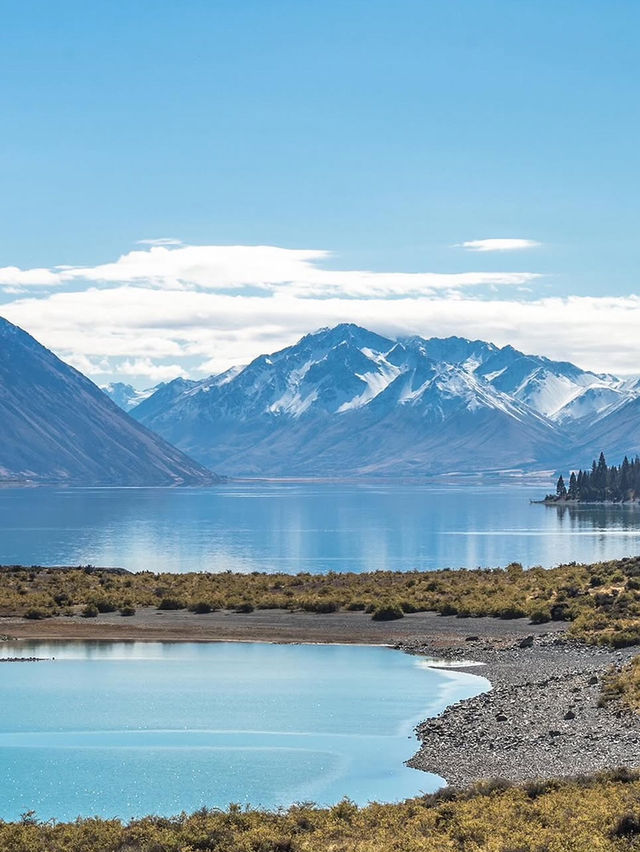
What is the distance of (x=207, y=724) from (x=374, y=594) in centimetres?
2780

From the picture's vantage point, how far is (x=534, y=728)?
99.8 feet

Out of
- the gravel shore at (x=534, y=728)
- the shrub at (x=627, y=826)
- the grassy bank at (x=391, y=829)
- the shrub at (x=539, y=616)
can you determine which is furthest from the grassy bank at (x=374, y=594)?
the shrub at (x=627, y=826)

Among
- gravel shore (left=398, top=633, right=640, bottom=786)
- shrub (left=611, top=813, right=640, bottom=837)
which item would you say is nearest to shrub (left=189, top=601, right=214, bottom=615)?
gravel shore (left=398, top=633, right=640, bottom=786)

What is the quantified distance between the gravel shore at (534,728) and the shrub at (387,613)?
1198cm

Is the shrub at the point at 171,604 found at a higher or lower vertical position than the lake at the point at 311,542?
higher

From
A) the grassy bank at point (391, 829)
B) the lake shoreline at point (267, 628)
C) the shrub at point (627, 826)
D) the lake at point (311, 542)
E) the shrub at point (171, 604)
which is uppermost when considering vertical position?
the shrub at point (627, 826)

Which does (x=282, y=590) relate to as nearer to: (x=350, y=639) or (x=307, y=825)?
(x=350, y=639)

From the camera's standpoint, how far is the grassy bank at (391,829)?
19.3 metres

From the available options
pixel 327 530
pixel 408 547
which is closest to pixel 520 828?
pixel 408 547

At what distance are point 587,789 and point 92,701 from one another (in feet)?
55.7

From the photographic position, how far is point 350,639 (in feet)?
160

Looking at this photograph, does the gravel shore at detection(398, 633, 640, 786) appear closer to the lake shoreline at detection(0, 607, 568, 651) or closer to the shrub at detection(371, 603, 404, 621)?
the lake shoreline at detection(0, 607, 568, 651)

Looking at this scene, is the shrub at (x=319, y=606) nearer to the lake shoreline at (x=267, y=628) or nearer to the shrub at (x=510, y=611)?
the lake shoreline at (x=267, y=628)

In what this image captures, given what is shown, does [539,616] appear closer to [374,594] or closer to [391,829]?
[374,594]
